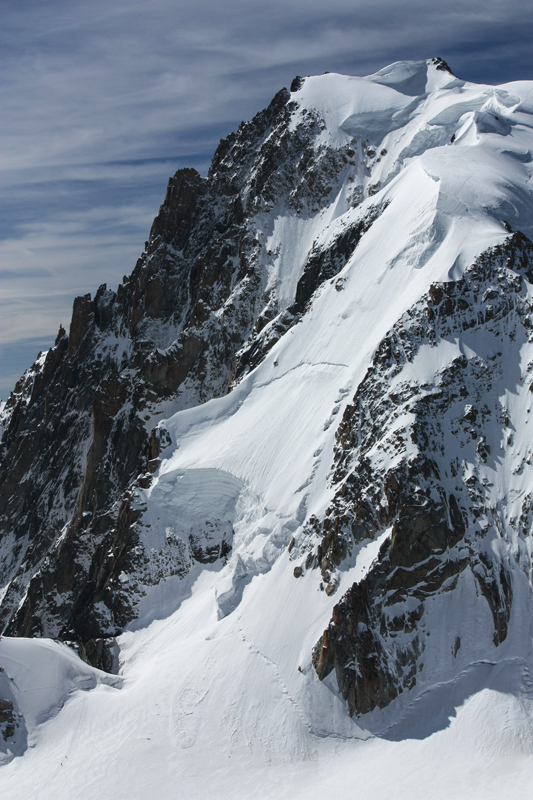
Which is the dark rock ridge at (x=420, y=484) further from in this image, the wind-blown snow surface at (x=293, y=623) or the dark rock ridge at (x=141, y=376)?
the dark rock ridge at (x=141, y=376)

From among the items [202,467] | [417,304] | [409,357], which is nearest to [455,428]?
[409,357]

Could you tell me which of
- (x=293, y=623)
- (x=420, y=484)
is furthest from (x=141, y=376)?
(x=420, y=484)

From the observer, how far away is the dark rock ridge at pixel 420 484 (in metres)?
39.4

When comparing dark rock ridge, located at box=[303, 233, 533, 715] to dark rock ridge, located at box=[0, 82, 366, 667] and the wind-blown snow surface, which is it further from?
dark rock ridge, located at box=[0, 82, 366, 667]

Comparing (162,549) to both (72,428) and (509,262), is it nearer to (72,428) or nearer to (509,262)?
(509,262)

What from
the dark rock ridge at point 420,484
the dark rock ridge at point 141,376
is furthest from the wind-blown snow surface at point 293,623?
the dark rock ridge at point 141,376

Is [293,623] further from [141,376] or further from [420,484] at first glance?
[141,376]

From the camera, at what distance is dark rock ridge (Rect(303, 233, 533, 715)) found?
39438 mm

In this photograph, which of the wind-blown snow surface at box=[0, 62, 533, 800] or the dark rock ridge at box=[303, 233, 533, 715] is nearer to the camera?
the wind-blown snow surface at box=[0, 62, 533, 800]

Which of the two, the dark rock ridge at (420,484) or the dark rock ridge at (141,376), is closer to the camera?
the dark rock ridge at (420,484)

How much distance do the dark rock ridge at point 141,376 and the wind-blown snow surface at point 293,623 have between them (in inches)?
147

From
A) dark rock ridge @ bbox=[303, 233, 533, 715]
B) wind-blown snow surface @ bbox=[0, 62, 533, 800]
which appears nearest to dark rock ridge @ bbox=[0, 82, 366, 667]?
wind-blown snow surface @ bbox=[0, 62, 533, 800]

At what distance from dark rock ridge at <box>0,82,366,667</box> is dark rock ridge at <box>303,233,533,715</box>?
46.8ft

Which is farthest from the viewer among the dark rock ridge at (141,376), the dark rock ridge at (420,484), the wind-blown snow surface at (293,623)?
the dark rock ridge at (141,376)
